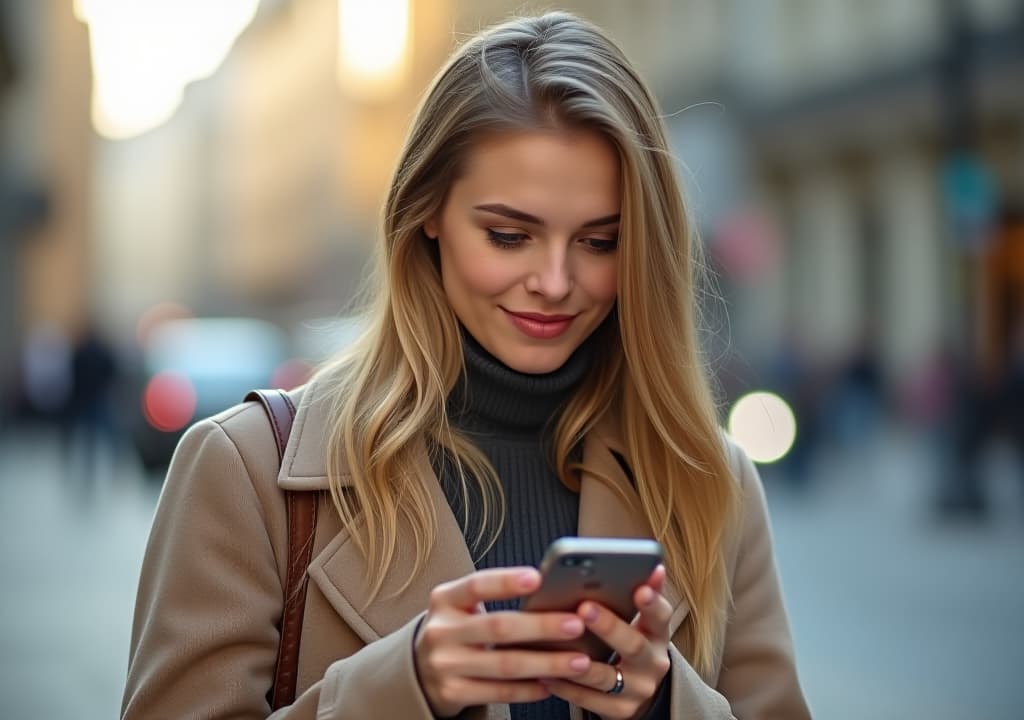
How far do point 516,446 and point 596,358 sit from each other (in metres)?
0.25

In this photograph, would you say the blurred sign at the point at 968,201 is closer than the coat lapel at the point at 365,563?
No

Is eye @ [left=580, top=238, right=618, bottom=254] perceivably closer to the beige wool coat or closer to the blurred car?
the beige wool coat

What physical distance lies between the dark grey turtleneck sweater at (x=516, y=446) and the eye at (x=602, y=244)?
0.76 ft

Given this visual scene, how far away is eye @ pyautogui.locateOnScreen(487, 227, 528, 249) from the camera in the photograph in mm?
2596

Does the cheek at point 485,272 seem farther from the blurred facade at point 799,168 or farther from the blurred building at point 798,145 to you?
the blurred building at point 798,145

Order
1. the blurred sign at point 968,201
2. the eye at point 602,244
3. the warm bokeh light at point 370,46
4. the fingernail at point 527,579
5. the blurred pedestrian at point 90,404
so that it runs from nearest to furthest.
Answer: the fingernail at point 527,579 < the eye at point 602,244 < the blurred sign at point 968,201 < the blurred pedestrian at point 90,404 < the warm bokeh light at point 370,46

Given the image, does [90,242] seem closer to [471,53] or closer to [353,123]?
[353,123]

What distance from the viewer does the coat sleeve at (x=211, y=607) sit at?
91.3 inches

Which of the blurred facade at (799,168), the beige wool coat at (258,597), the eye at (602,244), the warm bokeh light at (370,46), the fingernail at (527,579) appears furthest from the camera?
the warm bokeh light at (370,46)

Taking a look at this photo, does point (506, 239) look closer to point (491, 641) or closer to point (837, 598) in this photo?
point (491, 641)

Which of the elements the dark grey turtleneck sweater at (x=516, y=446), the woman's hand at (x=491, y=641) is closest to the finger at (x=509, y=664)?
the woman's hand at (x=491, y=641)

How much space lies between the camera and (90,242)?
49.6 meters

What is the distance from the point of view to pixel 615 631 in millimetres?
1958

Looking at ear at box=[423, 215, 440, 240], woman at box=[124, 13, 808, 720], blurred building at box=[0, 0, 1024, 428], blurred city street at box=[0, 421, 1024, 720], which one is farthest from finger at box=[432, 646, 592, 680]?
blurred city street at box=[0, 421, 1024, 720]
